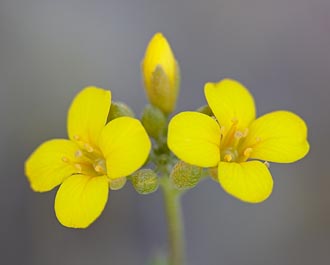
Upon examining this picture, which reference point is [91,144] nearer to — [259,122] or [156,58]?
[156,58]

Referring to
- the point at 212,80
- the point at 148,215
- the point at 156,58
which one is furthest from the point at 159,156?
the point at 212,80

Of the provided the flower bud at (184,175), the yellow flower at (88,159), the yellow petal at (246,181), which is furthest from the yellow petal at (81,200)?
the yellow petal at (246,181)

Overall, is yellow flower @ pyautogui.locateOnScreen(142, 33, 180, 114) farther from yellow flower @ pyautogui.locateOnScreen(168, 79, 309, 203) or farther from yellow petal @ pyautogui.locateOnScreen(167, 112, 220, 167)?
yellow petal @ pyautogui.locateOnScreen(167, 112, 220, 167)

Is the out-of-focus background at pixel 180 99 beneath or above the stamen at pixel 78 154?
beneath

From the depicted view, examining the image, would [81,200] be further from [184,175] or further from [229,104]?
[229,104]

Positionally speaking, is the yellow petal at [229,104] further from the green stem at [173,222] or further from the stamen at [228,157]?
the green stem at [173,222]

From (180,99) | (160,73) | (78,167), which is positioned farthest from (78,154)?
(180,99)
